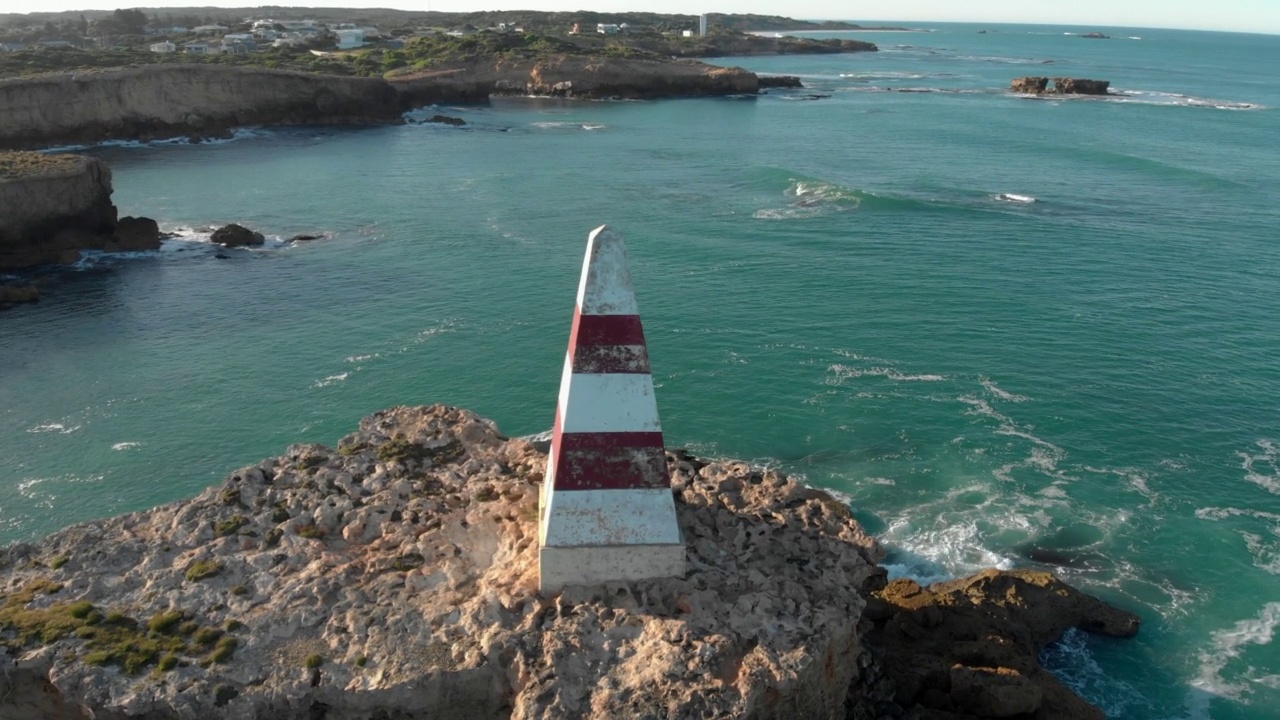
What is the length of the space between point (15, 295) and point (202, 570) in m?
27.9

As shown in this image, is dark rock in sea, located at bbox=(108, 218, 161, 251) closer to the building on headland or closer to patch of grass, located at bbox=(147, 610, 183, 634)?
patch of grass, located at bbox=(147, 610, 183, 634)

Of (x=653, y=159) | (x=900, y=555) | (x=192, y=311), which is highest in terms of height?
(x=653, y=159)

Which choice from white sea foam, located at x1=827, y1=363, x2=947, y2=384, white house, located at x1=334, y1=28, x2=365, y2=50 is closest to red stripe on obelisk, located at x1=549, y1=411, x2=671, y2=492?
white sea foam, located at x1=827, y1=363, x2=947, y2=384

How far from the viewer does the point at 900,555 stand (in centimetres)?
2181

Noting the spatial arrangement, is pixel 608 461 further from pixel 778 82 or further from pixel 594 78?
pixel 778 82

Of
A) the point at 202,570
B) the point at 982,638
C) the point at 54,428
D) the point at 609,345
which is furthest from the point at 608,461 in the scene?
the point at 54,428

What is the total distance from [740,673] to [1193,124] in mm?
83501

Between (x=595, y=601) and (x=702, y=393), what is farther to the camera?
(x=702, y=393)

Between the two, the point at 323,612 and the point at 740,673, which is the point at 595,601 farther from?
the point at 323,612

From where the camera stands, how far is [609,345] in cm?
1291

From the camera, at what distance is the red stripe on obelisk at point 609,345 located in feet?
42.1

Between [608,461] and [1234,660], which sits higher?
[608,461]

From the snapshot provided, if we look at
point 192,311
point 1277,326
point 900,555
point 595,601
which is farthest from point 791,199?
point 595,601

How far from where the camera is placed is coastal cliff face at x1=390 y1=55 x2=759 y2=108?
10425 centimetres
